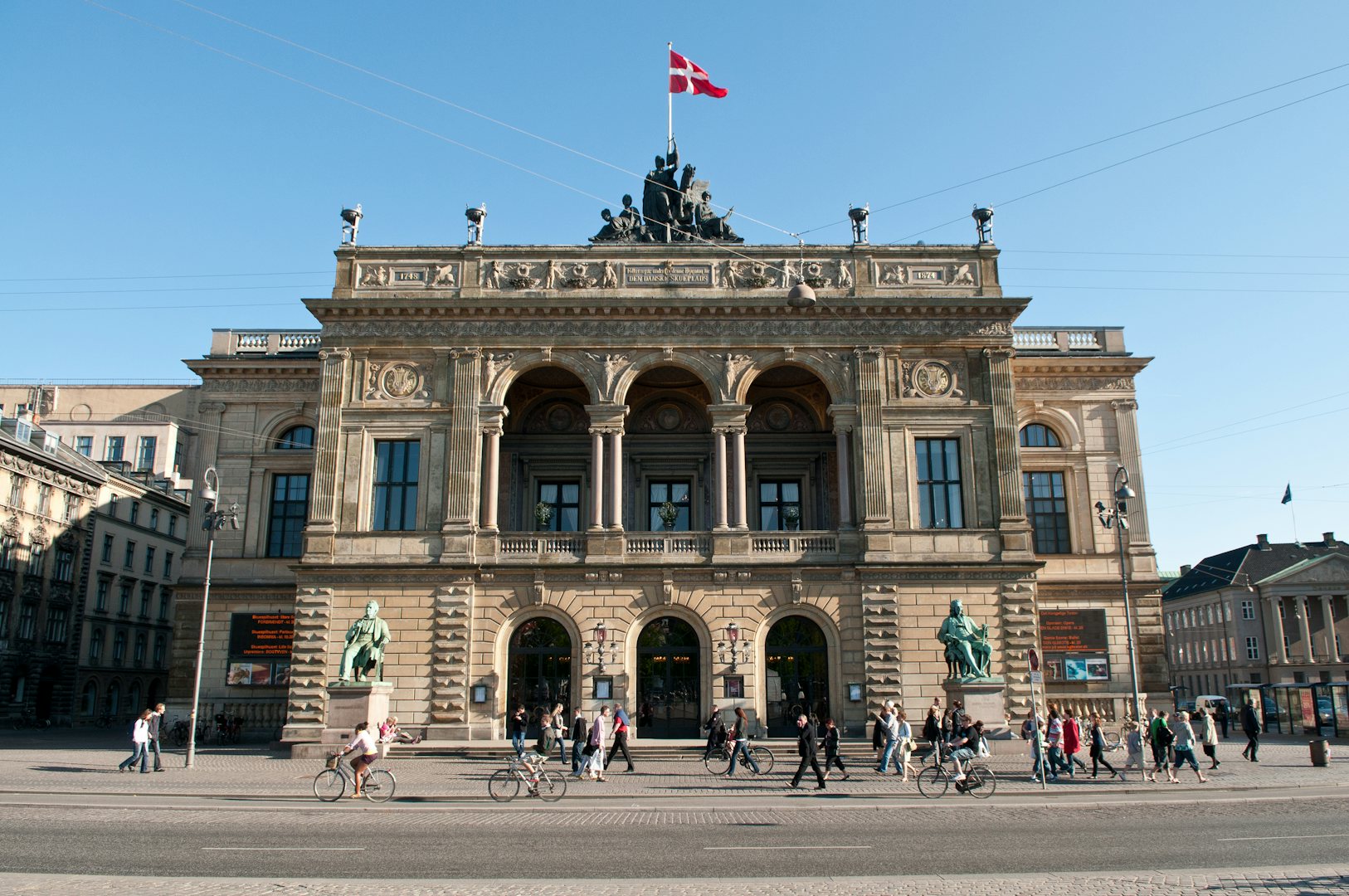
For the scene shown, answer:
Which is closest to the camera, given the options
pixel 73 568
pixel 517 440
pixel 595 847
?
pixel 595 847

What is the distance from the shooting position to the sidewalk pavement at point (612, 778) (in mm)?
21984

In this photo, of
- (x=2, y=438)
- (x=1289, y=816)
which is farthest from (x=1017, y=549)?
(x=2, y=438)

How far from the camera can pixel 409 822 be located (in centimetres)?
1689

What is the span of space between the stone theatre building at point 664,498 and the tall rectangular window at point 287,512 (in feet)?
0.36

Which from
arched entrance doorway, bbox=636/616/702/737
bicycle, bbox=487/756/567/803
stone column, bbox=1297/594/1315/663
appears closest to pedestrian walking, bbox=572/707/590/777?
bicycle, bbox=487/756/567/803

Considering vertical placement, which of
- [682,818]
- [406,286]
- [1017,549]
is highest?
[406,286]

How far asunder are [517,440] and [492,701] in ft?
36.0

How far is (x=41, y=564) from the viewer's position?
55.0m

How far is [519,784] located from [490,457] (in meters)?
16.5

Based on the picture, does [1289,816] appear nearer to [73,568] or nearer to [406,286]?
[406,286]

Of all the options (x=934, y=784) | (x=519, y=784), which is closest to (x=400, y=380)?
(x=519, y=784)

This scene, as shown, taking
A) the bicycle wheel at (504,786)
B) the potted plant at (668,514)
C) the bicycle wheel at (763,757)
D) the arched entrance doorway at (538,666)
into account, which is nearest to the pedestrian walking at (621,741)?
the bicycle wheel at (763,757)

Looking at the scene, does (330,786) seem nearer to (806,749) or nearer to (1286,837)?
(806,749)

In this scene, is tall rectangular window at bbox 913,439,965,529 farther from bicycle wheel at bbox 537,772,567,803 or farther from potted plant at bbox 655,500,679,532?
bicycle wheel at bbox 537,772,567,803
